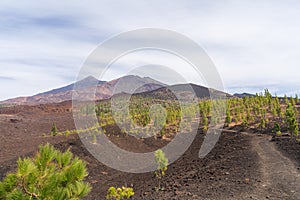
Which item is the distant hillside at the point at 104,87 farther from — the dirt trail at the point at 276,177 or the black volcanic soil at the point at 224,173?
the dirt trail at the point at 276,177

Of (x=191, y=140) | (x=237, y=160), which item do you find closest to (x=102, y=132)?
(x=191, y=140)

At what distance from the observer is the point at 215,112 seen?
23469mm

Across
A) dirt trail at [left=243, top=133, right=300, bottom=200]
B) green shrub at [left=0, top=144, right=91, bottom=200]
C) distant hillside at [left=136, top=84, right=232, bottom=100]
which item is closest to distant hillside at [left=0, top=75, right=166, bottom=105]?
distant hillside at [left=136, top=84, right=232, bottom=100]

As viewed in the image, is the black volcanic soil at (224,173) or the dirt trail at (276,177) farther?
the black volcanic soil at (224,173)

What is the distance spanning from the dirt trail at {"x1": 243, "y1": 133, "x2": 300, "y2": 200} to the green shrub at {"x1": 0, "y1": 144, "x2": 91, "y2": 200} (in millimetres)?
5406

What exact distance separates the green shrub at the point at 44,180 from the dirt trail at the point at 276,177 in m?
5.41

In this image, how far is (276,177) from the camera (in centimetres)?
794

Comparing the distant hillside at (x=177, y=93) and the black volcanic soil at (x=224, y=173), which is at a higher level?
the distant hillside at (x=177, y=93)

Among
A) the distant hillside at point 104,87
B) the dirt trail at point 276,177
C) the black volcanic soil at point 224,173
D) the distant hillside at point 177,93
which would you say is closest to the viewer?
the dirt trail at point 276,177

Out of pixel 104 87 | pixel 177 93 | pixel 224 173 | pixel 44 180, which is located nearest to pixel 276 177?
pixel 224 173

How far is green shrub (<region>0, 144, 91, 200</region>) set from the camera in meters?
2.55

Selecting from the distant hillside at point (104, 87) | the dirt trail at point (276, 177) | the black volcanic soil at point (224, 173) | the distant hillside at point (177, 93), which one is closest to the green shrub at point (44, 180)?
the distant hillside at point (104, 87)

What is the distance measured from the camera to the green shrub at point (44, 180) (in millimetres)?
2549

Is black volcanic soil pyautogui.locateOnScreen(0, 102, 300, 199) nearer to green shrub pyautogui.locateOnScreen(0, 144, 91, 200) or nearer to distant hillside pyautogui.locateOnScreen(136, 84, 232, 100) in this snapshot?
green shrub pyautogui.locateOnScreen(0, 144, 91, 200)
